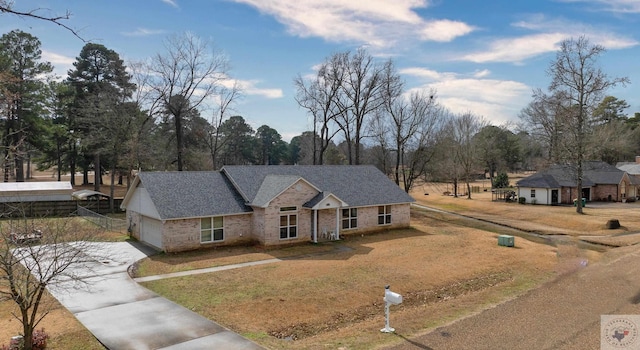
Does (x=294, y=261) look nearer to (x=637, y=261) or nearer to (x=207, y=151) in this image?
(x=637, y=261)

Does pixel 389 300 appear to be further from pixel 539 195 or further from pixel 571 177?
pixel 571 177

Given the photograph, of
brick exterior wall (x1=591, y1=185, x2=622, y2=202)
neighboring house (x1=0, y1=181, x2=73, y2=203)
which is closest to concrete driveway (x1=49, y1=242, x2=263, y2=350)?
neighboring house (x1=0, y1=181, x2=73, y2=203)

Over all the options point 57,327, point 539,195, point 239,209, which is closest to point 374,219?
point 239,209

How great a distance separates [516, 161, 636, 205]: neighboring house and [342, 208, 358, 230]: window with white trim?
3059cm

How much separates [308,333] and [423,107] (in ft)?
138

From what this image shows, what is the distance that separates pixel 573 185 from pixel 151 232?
47.7 metres

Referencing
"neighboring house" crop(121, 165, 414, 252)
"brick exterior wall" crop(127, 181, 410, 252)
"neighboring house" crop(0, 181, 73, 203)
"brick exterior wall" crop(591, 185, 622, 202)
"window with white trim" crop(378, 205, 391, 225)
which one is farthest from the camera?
"brick exterior wall" crop(591, 185, 622, 202)

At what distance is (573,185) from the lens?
162 feet

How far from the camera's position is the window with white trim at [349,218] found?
29741mm

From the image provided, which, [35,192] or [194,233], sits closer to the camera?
[194,233]

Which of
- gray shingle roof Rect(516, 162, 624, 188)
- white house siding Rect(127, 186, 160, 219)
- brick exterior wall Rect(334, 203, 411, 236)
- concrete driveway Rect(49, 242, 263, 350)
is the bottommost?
concrete driveway Rect(49, 242, 263, 350)

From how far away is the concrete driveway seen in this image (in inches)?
451

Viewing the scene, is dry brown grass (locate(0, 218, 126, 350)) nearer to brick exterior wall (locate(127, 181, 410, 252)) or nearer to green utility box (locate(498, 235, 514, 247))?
brick exterior wall (locate(127, 181, 410, 252))

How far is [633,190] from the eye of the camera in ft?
177
